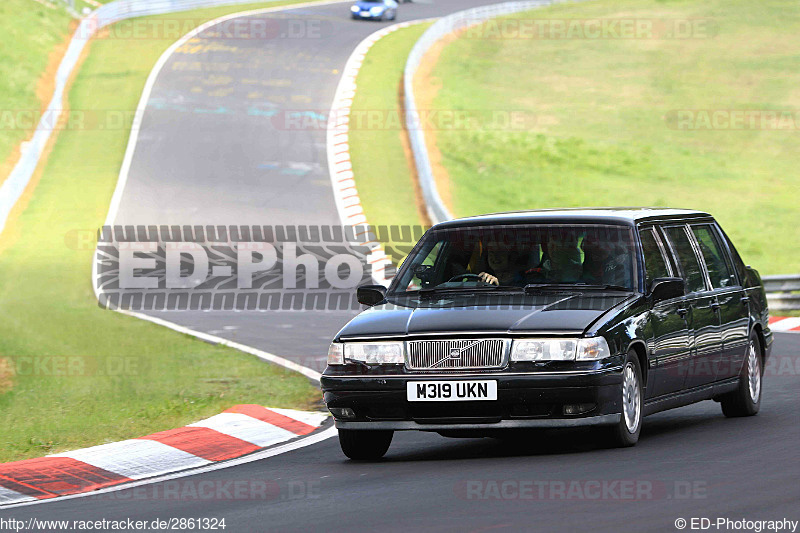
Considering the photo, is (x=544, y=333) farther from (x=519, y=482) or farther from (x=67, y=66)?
(x=67, y=66)

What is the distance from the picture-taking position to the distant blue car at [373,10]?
57594 mm

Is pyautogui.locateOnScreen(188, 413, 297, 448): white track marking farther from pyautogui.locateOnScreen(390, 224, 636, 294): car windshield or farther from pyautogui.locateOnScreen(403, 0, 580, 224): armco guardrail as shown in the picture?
pyautogui.locateOnScreen(403, 0, 580, 224): armco guardrail

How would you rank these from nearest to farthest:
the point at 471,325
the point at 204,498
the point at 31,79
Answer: the point at 204,498 → the point at 471,325 → the point at 31,79

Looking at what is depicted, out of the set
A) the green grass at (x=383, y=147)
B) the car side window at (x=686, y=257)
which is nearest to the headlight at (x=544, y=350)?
the car side window at (x=686, y=257)

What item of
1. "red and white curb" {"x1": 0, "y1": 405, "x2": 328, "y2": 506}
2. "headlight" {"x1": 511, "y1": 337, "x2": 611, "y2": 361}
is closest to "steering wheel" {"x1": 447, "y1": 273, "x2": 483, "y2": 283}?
"headlight" {"x1": 511, "y1": 337, "x2": 611, "y2": 361}

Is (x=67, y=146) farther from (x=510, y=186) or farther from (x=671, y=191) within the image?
(x=671, y=191)

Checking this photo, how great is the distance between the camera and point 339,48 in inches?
1966

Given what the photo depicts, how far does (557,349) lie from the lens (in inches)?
343

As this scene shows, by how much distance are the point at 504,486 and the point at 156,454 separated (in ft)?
11.0

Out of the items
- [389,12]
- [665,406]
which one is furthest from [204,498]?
[389,12]

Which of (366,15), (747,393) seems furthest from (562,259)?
(366,15)

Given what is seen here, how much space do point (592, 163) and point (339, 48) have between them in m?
14.4

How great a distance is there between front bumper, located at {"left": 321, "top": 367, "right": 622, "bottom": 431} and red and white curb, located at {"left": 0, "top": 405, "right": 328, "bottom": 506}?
1633 millimetres

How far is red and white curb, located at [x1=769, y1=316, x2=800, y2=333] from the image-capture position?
19.2m
